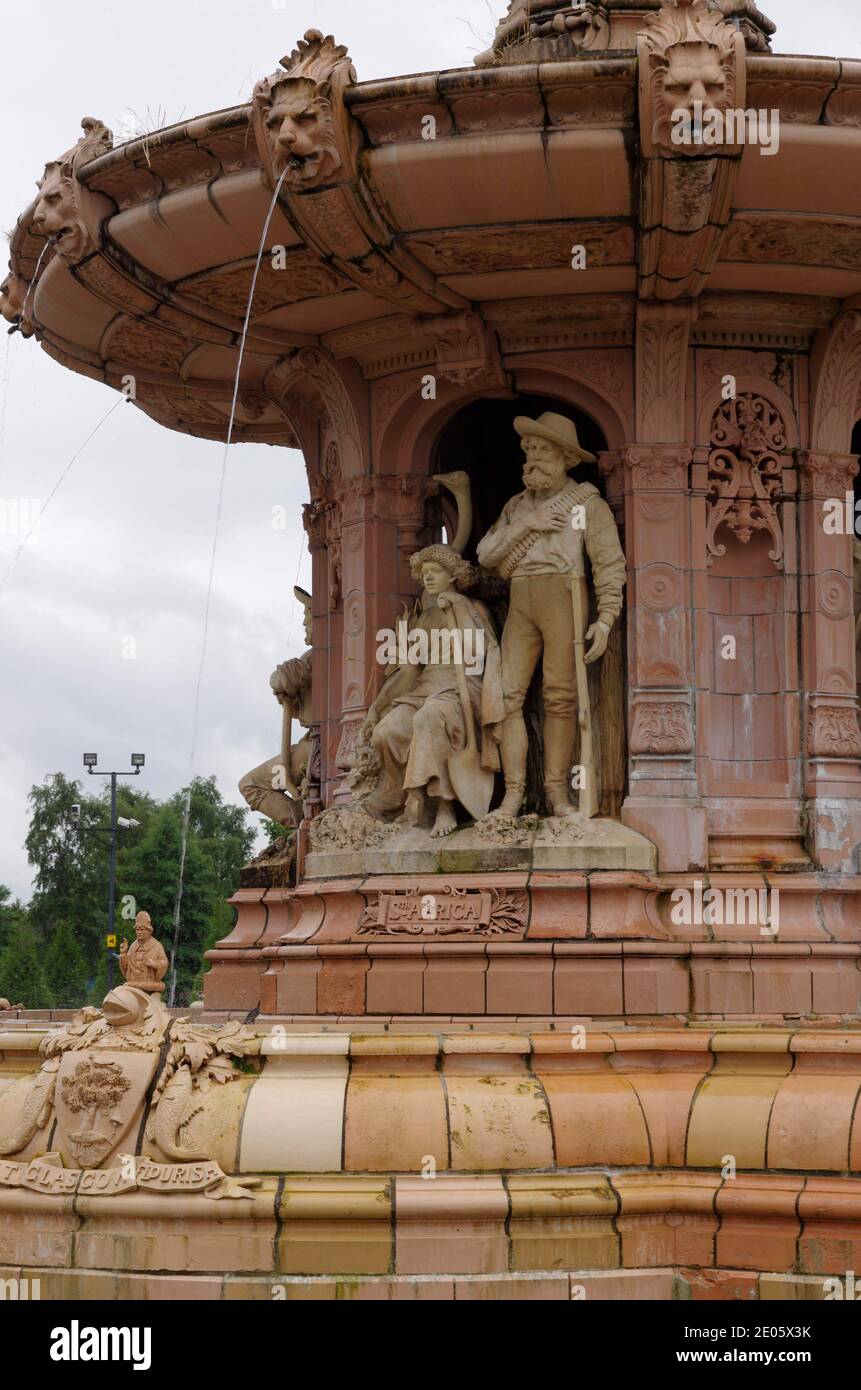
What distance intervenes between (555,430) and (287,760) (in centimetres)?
439

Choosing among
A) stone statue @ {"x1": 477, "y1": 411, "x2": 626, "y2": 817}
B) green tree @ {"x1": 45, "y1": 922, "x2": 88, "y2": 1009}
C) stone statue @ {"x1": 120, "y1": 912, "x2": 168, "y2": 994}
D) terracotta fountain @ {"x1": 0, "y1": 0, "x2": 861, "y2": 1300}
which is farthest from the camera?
green tree @ {"x1": 45, "y1": 922, "x2": 88, "y2": 1009}

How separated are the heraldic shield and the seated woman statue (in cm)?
298

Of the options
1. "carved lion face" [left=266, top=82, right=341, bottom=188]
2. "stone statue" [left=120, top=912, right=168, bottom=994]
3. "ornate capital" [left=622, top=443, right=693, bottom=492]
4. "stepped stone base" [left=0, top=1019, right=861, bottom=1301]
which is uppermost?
"carved lion face" [left=266, top=82, right=341, bottom=188]

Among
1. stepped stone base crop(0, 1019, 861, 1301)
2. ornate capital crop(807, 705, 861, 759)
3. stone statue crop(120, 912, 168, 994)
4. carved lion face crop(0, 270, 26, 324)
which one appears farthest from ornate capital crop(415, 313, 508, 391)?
stepped stone base crop(0, 1019, 861, 1301)

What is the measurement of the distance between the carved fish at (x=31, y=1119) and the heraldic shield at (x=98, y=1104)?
66 millimetres

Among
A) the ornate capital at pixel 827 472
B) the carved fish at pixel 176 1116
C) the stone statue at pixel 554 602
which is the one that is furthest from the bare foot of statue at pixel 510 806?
the carved fish at pixel 176 1116

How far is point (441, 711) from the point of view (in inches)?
502

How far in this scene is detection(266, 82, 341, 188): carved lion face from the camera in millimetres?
11547

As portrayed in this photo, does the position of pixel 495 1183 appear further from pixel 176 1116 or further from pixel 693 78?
pixel 693 78

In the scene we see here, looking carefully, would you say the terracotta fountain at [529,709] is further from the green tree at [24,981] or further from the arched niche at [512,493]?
the green tree at [24,981]

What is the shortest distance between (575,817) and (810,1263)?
3.52m

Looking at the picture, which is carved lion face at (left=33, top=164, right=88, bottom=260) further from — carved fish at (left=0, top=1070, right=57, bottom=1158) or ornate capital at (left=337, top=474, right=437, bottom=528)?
carved fish at (left=0, top=1070, right=57, bottom=1158)

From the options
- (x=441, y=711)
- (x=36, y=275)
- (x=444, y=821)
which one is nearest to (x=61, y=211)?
(x=36, y=275)
